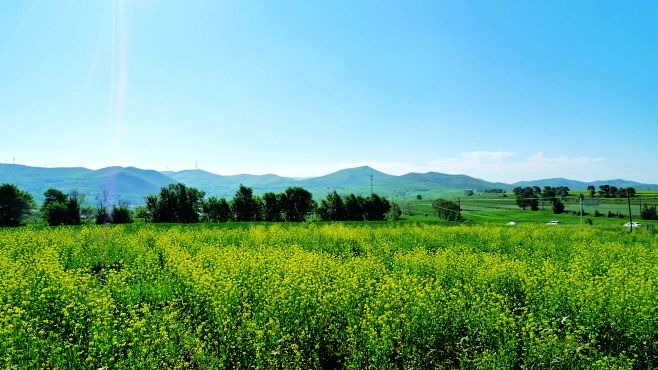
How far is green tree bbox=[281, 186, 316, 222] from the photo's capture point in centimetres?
8369

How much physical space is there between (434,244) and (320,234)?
798 centimetres

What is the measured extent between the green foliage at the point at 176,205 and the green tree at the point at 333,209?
27.5 metres

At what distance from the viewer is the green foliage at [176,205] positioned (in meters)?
81.2

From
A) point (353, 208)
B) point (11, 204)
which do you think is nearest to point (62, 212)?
point (11, 204)

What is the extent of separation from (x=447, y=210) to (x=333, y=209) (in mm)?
28051

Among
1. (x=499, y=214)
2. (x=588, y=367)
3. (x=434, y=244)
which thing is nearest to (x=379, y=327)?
(x=588, y=367)

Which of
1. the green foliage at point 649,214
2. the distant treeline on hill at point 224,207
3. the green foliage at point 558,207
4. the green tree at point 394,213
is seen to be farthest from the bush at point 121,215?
the green foliage at point 649,214

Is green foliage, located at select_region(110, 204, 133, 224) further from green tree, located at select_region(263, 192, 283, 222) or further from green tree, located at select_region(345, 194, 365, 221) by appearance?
green tree, located at select_region(345, 194, 365, 221)

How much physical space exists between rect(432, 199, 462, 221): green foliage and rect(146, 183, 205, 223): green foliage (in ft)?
187

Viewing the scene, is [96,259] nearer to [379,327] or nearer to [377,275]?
[377,275]

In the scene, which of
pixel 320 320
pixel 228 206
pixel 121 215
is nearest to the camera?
pixel 320 320

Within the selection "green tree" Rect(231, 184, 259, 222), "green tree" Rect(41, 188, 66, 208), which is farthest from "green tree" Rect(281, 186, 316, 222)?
"green tree" Rect(41, 188, 66, 208)

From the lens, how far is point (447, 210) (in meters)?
92.4

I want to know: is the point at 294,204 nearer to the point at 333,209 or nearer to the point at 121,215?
the point at 333,209
